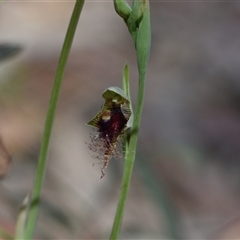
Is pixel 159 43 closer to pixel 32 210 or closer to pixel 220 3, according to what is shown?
pixel 220 3

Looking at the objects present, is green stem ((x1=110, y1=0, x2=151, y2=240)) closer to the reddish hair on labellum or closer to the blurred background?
the reddish hair on labellum

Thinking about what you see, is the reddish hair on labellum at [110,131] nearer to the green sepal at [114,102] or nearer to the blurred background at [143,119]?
the green sepal at [114,102]

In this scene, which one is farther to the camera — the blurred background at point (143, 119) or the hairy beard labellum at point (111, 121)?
the blurred background at point (143, 119)

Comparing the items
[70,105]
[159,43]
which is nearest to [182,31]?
[159,43]

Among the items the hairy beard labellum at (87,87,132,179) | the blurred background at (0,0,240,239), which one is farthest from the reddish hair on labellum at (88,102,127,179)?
the blurred background at (0,0,240,239)

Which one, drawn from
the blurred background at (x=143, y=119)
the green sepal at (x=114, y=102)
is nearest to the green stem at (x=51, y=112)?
the green sepal at (x=114, y=102)

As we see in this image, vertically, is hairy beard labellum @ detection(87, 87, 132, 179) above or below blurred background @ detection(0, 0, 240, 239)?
below

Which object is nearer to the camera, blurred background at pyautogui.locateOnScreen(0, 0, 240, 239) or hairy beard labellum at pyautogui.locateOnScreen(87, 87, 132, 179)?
hairy beard labellum at pyautogui.locateOnScreen(87, 87, 132, 179)
